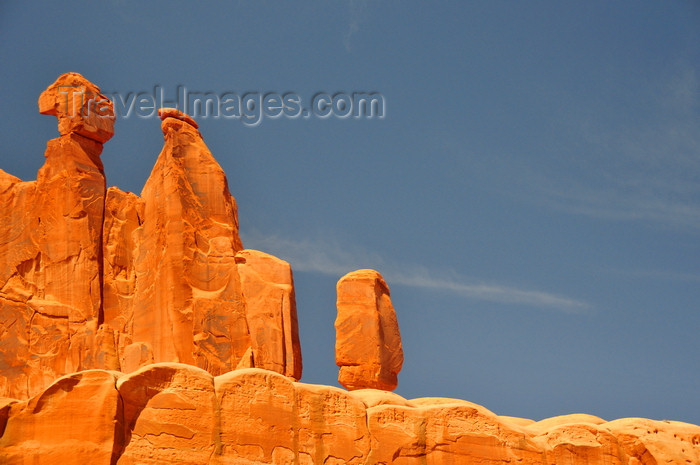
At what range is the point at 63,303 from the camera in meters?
34.2

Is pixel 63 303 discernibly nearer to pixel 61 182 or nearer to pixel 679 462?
pixel 61 182

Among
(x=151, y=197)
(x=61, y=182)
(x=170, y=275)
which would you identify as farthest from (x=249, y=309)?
(x=61, y=182)

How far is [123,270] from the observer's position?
119 ft

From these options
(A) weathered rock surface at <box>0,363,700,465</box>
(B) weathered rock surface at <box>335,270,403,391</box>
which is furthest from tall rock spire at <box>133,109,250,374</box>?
(A) weathered rock surface at <box>0,363,700,465</box>

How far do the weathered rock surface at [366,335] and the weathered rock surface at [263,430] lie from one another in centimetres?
1171

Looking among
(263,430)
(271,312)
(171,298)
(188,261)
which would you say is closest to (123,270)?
(188,261)

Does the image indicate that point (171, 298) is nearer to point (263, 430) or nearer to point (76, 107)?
point (76, 107)

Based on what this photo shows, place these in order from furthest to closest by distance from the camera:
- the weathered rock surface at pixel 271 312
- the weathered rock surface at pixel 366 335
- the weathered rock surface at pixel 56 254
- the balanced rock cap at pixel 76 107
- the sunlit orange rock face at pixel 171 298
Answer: the balanced rock cap at pixel 76 107
the weathered rock surface at pixel 56 254
the weathered rock surface at pixel 366 335
the weathered rock surface at pixel 271 312
the sunlit orange rock face at pixel 171 298

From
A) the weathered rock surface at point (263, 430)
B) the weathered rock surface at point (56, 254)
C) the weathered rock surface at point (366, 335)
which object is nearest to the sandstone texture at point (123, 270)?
the weathered rock surface at point (56, 254)

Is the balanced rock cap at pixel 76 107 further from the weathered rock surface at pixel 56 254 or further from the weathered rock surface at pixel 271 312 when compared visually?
the weathered rock surface at pixel 271 312

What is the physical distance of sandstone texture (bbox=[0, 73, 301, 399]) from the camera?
3200 centimetres

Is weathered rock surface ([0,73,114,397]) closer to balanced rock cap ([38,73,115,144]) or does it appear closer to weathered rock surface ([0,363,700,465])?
balanced rock cap ([38,73,115,144])

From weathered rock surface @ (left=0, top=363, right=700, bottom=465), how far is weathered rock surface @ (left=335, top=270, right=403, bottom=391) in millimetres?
11707

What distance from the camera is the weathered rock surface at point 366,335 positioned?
3294 centimetres
